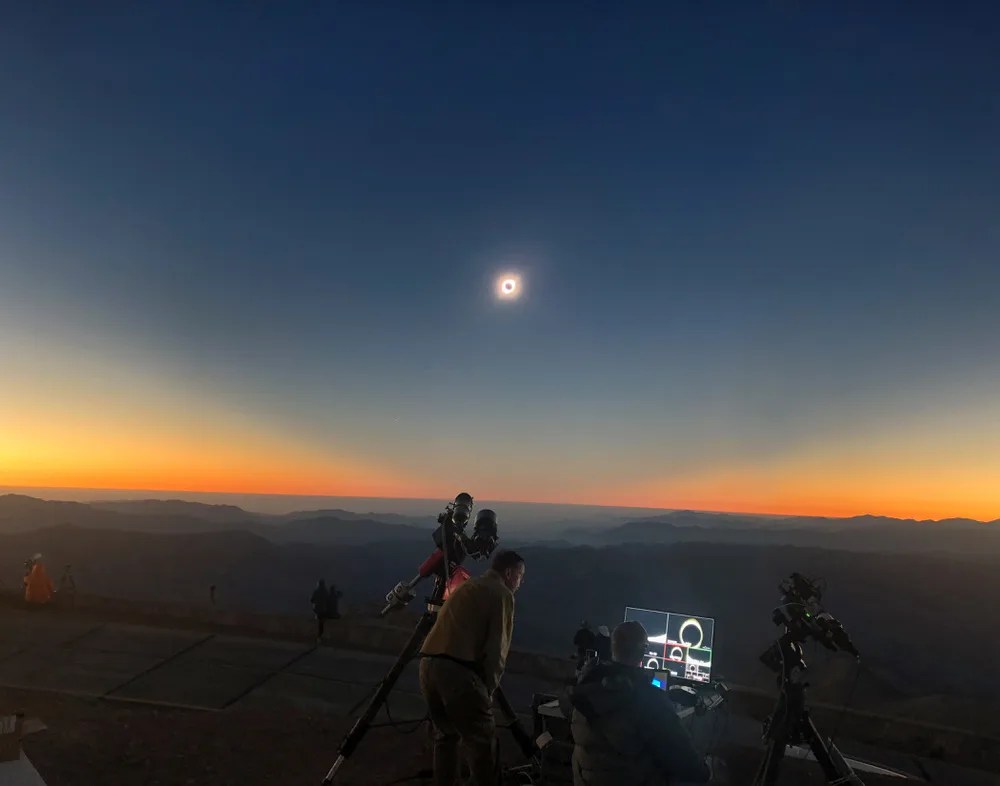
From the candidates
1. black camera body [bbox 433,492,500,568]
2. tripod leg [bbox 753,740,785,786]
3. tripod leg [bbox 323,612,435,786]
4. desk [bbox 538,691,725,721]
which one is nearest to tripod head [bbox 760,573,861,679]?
tripod leg [bbox 753,740,785,786]

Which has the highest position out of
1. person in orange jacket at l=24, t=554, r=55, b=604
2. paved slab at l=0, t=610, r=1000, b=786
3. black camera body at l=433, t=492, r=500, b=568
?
black camera body at l=433, t=492, r=500, b=568

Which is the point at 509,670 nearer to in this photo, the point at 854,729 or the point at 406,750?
the point at 406,750

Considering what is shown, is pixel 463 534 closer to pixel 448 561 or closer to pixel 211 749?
pixel 448 561

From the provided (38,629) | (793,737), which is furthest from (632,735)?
(38,629)

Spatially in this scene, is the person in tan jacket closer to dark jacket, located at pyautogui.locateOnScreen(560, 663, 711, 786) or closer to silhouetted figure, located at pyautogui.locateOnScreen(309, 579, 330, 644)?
dark jacket, located at pyautogui.locateOnScreen(560, 663, 711, 786)

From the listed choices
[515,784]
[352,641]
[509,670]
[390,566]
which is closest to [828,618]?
[515,784]

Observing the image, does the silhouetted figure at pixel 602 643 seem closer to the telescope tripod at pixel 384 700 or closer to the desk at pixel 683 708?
the desk at pixel 683 708
